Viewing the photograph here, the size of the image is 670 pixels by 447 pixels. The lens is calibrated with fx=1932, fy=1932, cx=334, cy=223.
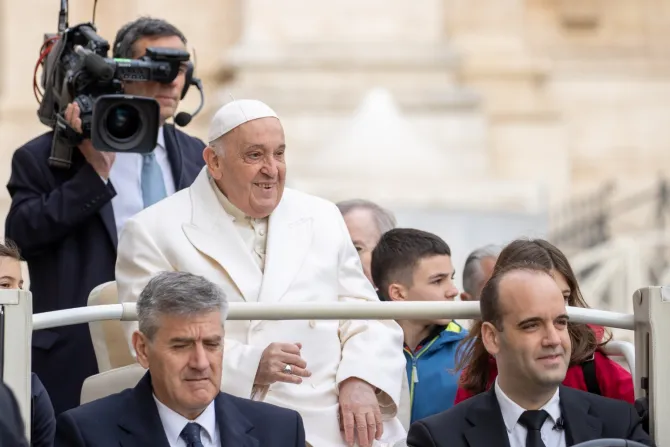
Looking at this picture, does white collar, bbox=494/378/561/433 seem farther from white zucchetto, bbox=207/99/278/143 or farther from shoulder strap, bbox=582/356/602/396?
white zucchetto, bbox=207/99/278/143

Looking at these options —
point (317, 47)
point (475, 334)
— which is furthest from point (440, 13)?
point (475, 334)

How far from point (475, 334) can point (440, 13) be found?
1291cm

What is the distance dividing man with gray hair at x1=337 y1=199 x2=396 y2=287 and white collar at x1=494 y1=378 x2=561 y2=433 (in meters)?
2.34

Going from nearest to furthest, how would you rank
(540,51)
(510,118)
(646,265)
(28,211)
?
1. (28,211)
2. (646,265)
3. (510,118)
4. (540,51)

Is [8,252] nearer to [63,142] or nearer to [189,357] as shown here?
[189,357]

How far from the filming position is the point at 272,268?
251 inches

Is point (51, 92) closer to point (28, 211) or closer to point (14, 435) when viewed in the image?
point (28, 211)

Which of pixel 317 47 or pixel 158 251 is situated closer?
pixel 158 251

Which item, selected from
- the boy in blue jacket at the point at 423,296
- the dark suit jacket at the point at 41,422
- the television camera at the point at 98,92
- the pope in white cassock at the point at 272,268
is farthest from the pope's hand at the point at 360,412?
the television camera at the point at 98,92

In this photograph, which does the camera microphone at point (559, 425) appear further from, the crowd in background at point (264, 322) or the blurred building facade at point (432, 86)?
the blurred building facade at point (432, 86)

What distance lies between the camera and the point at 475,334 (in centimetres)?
605

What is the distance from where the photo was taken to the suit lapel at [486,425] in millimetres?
5395

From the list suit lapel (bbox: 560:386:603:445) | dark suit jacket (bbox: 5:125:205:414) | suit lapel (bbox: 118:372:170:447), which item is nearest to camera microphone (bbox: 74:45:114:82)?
dark suit jacket (bbox: 5:125:205:414)

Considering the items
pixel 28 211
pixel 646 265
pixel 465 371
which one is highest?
pixel 28 211
